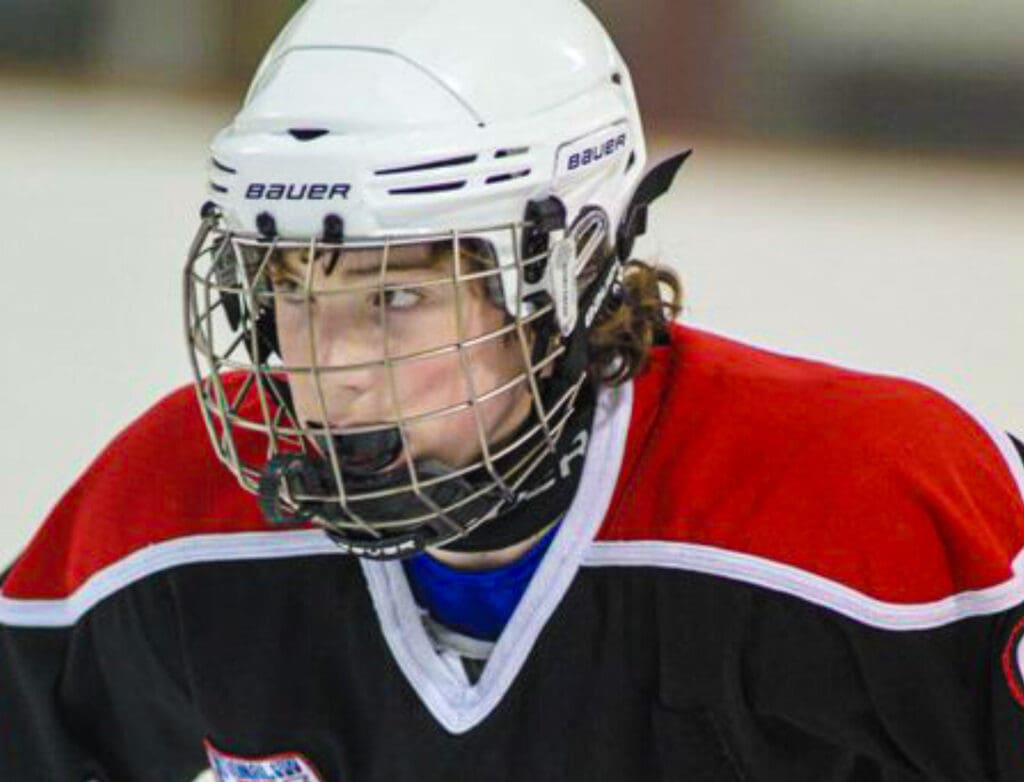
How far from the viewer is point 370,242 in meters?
1.10

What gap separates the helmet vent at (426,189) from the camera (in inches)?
43.1

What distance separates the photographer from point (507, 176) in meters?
1.12

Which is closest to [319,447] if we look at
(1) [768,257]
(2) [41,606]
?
(2) [41,606]

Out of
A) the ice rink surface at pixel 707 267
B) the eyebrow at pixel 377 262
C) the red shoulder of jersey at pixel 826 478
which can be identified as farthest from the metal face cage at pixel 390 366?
the ice rink surface at pixel 707 267

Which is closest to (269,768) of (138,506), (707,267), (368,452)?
(138,506)

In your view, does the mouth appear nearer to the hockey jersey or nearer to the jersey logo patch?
the hockey jersey

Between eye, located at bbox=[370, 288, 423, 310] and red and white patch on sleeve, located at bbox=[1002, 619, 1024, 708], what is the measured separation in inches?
14.9

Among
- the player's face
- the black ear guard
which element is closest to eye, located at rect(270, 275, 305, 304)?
the player's face

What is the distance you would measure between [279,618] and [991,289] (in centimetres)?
106

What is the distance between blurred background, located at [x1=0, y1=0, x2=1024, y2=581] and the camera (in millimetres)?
2092

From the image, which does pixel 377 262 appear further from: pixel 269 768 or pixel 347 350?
pixel 269 768

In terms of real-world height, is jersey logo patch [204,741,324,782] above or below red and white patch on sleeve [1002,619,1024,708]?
below

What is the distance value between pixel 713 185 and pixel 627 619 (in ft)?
3.99

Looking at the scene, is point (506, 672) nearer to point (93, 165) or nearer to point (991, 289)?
point (991, 289)
